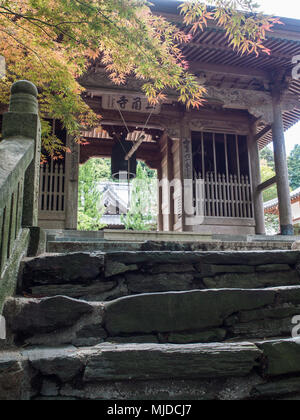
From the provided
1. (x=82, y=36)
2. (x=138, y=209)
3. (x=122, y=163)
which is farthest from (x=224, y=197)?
(x=82, y=36)

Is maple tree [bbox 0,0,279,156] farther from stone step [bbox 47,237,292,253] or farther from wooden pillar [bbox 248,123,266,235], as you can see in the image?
wooden pillar [bbox 248,123,266,235]

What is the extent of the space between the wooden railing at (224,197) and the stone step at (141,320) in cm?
700

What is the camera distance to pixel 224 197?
9516 millimetres

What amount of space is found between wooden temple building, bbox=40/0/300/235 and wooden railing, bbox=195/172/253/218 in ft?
0.09

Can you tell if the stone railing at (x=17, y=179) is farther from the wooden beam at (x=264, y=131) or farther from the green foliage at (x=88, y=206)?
the green foliage at (x=88, y=206)

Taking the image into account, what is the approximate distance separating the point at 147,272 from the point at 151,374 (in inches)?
35.9

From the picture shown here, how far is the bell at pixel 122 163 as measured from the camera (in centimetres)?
977

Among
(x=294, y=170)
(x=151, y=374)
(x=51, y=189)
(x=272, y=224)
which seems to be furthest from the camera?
(x=294, y=170)

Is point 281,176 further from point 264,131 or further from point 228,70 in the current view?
point 228,70

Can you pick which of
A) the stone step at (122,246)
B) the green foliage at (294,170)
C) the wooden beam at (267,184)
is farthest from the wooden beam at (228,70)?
the green foliage at (294,170)

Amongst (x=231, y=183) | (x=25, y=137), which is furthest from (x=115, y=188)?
(x=25, y=137)
